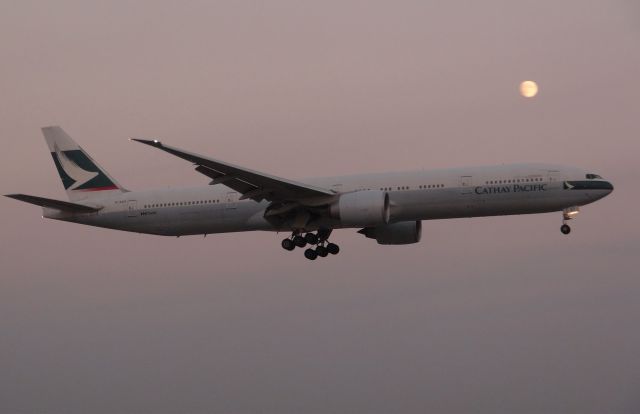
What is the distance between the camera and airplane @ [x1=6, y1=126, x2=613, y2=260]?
45875 millimetres

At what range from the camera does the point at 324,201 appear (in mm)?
47156

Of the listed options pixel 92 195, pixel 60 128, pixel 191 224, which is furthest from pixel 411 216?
pixel 60 128

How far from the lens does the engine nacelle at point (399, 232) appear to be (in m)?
52.8

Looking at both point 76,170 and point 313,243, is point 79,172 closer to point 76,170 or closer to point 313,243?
point 76,170

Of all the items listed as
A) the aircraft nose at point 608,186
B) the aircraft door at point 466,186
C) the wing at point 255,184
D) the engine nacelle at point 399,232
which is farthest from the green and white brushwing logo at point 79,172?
the aircraft nose at point 608,186

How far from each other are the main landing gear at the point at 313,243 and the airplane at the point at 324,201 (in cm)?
5

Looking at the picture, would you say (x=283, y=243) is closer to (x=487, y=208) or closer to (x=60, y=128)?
(x=487, y=208)

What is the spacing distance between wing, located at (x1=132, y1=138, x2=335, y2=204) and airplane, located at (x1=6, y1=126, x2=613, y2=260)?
4 centimetres

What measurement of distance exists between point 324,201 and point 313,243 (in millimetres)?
3634

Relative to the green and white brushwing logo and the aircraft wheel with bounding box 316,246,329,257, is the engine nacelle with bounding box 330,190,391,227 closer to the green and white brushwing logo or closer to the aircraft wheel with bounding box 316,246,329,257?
the aircraft wheel with bounding box 316,246,329,257

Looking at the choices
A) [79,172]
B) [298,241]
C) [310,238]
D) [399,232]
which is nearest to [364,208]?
[310,238]

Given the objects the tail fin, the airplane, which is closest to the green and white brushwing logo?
the tail fin

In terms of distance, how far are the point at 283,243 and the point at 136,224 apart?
715 centimetres

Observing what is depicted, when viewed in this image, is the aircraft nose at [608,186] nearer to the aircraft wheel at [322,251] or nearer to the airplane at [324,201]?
the airplane at [324,201]
